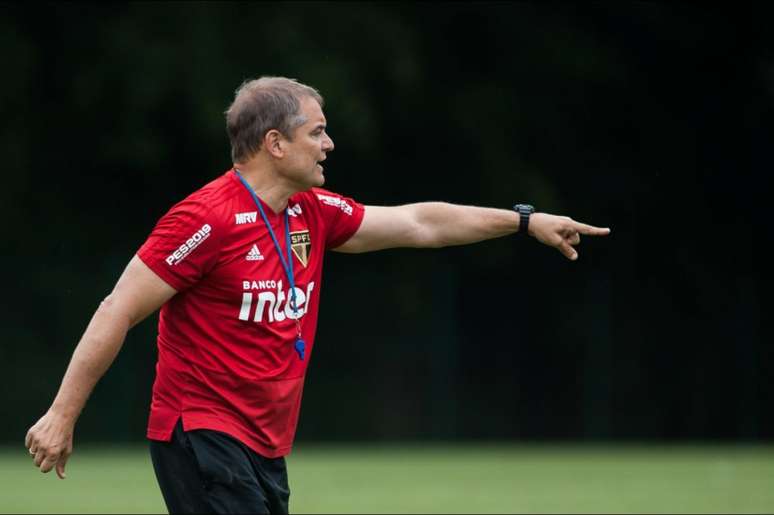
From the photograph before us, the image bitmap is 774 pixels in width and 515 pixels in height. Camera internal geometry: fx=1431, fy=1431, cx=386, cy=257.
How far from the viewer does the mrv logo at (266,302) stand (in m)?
5.34

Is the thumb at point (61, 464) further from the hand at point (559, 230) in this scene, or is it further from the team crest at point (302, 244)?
the hand at point (559, 230)

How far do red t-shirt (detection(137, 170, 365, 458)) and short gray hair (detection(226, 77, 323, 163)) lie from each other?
17 cm

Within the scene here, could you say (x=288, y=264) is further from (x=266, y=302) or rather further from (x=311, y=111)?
(x=311, y=111)

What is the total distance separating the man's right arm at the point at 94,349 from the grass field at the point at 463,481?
237 inches

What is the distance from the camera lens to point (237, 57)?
818 inches

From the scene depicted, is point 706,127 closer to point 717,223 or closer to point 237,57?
point 717,223

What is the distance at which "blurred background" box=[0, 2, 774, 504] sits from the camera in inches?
786

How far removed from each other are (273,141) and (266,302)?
631mm

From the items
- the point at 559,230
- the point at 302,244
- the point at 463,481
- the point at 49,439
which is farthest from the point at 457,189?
the point at 49,439

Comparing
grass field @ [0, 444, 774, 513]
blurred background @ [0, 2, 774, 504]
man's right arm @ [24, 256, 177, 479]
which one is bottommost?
grass field @ [0, 444, 774, 513]

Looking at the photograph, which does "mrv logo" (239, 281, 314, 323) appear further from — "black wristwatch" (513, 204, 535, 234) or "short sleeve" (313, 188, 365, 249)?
"black wristwatch" (513, 204, 535, 234)

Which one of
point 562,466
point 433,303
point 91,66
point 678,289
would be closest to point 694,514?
point 562,466

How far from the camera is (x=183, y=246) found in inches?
205

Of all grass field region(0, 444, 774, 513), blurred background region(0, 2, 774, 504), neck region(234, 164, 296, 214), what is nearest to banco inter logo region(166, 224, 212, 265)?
neck region(234, 164, 296, 214)
